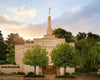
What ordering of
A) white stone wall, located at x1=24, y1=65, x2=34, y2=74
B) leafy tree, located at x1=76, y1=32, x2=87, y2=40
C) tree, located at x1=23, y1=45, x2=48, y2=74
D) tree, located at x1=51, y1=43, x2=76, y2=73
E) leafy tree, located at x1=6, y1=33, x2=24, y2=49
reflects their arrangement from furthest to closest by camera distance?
leafy tree, located at x1=6, y1=33, x2=24, y2=49 → leafy tree, located at x1=76, y1=32, x2=87, y2=40 → white stone wall, located at x1=24, y1=65, x2=34, y2=74 → tree, located at x1=23, y1=45, x2=48, y2=74 → tree, located at x1=51, y1=43, x2=76, y2=73

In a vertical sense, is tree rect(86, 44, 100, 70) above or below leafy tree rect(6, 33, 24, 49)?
below

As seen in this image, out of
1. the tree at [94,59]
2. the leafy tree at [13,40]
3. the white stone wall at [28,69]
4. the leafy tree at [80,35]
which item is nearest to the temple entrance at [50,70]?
the white stone wall at [28,69]

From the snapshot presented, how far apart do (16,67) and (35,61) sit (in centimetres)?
961

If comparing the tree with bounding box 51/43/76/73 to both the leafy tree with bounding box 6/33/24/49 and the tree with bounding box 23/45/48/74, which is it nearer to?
the tree with bounding box 23/45/48/74

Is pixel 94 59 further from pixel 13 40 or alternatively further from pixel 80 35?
pixel 13 40

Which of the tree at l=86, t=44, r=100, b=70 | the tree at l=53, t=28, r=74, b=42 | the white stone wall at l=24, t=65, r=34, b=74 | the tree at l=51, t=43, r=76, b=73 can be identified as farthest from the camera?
the tree at l=53, t=28, r=74, b=42

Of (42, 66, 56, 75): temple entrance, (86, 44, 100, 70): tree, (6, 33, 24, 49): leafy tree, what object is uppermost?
(6, 33, 24, 49): leafy tree

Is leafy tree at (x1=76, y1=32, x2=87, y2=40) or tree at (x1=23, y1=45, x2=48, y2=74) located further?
leafy tree at (x1=76, y1=32, x2=87, y2=40)

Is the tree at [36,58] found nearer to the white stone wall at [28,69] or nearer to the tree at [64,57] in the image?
the tree at [64,57]

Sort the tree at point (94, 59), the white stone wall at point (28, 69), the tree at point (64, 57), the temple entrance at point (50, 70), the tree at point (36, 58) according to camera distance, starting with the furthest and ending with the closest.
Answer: the temple entrance at point (50, 70), the white stone wall at point (28, 69), the tree at point (36, 58), the tree at point (64, 57), the tree at point (94, 59)

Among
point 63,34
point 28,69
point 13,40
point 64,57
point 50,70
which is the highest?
point 63,34

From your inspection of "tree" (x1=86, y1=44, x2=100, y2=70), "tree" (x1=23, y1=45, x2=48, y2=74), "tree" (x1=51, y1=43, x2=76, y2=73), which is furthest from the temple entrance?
"tree" (x1=86, y1=44, x2=100, y2=70)

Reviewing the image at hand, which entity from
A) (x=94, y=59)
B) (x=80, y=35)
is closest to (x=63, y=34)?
(x=80, y=35)

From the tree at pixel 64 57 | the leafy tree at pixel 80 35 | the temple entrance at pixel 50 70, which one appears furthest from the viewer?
the leafy tree at pixel 80 35
